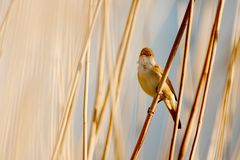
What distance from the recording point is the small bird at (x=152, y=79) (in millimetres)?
1254

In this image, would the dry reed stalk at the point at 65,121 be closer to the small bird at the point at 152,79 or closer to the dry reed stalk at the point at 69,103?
the dry reed stalk at the point at 69,103

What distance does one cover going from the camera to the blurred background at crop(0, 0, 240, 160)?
1.07 m

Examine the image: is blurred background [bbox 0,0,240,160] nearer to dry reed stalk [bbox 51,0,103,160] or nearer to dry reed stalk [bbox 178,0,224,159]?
dry reed stalk [bbox 51,0,103,160]

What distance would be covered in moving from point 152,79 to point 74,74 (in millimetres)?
318

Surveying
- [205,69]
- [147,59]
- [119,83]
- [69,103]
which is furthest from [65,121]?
[147,59]

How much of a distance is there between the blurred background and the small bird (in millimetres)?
45

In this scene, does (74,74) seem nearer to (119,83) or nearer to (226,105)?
(119,83)

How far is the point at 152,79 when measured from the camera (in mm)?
1280

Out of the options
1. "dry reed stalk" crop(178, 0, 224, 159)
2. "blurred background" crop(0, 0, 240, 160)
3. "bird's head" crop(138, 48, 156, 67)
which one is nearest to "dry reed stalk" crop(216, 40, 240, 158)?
"blurred background" crop(0, 0, 240, 160)

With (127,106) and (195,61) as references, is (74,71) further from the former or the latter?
(195,61)

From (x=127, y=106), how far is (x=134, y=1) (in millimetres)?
311

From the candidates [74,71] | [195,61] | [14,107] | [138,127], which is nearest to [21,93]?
[14,107]

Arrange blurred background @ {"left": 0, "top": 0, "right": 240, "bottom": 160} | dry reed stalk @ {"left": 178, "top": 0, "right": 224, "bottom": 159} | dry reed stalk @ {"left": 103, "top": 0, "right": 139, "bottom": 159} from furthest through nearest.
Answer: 1. blurred background @ {"left": 0, "top": 0, "right": 240, "bottom": 160}
2. dry reed stalk @ {"left": 103, "top": 0, "right": 139, "bottom": 159}
3. dry reed stalk @ {"left": 178, "top": 0, "right": 224, "bottom": 159}

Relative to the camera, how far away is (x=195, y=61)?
1168mm
